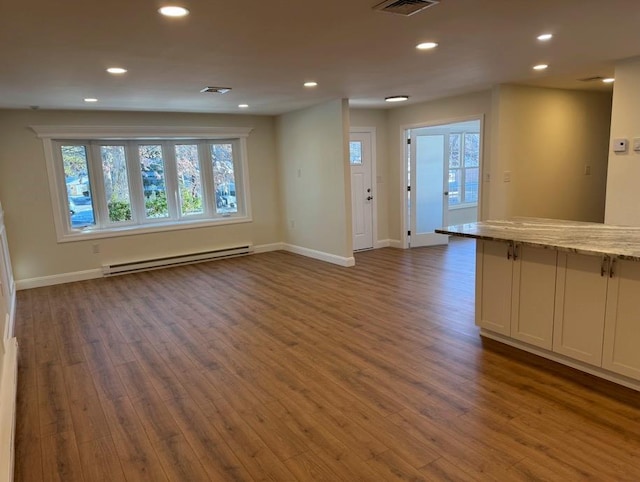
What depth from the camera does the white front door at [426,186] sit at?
7.22 meters

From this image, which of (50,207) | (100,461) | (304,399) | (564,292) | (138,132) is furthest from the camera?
(138,132)

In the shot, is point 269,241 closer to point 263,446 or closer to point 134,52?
point 134,52

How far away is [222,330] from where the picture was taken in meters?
3.97

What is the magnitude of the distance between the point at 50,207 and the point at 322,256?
3.85 m

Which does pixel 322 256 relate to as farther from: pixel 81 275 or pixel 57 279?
pixel 57 279

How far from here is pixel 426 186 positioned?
24.4 ft

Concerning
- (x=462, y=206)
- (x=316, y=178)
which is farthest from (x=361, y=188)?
(x=462, y=206)

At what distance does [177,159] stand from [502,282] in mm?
5417

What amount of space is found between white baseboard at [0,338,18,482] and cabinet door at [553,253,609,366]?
3.21 meters

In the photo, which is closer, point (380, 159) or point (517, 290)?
point (517, 290)

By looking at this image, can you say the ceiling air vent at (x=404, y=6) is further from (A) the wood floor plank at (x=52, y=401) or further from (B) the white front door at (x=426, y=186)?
(B) the white front door at (x=426, y=186)

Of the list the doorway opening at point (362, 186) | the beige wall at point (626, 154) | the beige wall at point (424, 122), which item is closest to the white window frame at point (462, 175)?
the beige wall at point (424, 122)

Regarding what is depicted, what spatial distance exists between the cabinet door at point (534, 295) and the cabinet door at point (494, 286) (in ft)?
0.19

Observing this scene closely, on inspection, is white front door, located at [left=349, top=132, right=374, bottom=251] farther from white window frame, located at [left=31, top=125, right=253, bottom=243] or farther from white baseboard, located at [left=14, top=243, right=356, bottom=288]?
white window frame, located at [left=31, top=125, right=253, bottom=243]
